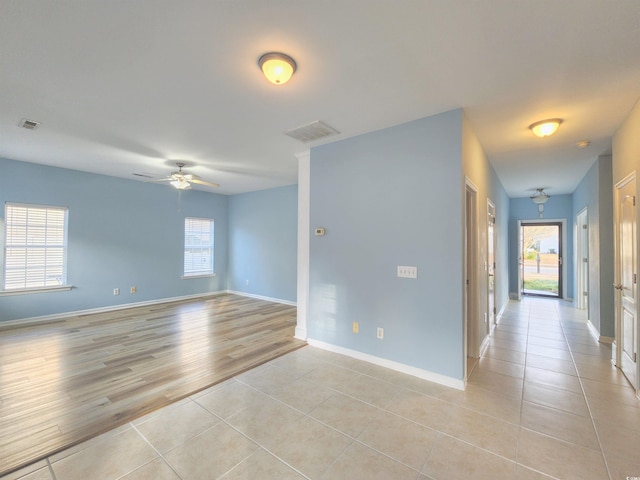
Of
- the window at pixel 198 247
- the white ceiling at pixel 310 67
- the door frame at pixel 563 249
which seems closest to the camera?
the white ceiling at pixel 310 67

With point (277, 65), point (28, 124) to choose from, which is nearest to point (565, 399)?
point (277, 65)

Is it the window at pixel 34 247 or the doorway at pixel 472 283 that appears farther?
the window at pixel 34 247

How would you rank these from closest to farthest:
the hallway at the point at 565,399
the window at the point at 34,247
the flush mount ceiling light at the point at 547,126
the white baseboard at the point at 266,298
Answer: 1. the hallway at the point at 565,399
2. the flush mount ceiling light at the point at 547,126
3. the window at the point at 34,247
4. the white baseboard at the point at 266,298

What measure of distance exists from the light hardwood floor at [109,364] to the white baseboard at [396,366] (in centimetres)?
46

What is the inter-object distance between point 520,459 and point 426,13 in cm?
289

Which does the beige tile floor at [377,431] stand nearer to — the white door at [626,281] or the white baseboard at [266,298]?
the white door at [626,281]

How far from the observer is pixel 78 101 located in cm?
269

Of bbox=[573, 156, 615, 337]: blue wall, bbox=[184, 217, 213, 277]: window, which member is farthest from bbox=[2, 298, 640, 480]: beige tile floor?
bbox=[184, 217, 213, 277]: window

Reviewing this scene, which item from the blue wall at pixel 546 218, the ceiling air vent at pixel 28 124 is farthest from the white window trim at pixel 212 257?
the blue wall at pixel 546 218

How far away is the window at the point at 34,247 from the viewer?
15.4 ft

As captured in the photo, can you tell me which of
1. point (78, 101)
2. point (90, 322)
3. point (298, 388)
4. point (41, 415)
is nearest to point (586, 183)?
point (298, 388)

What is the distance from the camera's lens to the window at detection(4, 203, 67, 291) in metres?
4.70

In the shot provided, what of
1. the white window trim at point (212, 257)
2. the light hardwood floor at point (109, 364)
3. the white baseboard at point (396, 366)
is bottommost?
the light hardwood floor at point (109, 364)

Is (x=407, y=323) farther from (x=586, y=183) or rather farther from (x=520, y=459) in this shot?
(x=586, y=183)
